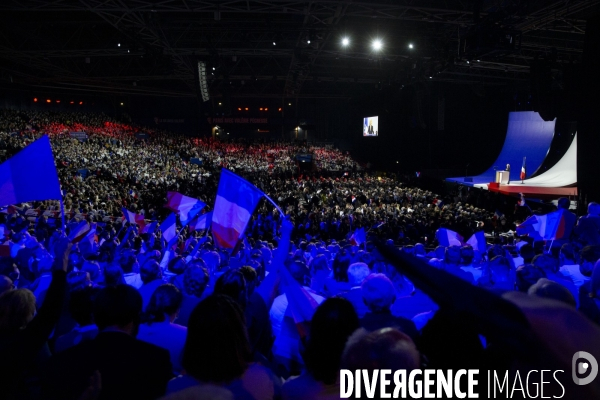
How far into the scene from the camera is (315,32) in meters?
17.6

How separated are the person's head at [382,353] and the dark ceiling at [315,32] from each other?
1145 cm

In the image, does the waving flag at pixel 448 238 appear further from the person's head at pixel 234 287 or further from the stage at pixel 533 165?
the stage at pixel 533 165

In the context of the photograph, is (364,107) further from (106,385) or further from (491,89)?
(106,385)

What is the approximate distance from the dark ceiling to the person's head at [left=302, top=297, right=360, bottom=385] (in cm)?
1101

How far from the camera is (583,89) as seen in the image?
538 inches

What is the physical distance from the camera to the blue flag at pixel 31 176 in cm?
576

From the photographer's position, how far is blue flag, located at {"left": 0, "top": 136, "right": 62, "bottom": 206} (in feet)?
18.9

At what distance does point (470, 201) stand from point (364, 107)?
21.8 m

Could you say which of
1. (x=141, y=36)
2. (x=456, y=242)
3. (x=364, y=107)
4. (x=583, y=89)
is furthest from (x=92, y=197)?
(x=364, y=107)

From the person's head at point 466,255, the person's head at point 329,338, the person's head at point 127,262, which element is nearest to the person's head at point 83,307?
the person's head at point 329,338

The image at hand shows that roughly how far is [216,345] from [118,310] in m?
0.62

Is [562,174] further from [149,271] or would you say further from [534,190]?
[149,271]

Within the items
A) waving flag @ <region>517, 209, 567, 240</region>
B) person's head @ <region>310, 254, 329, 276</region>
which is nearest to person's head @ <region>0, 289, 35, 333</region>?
person's head @ <region>310, 254, 329, 276</region>

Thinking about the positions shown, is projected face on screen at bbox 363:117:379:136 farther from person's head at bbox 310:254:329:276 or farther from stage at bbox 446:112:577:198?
person's head at bbox 310:254:329:276
